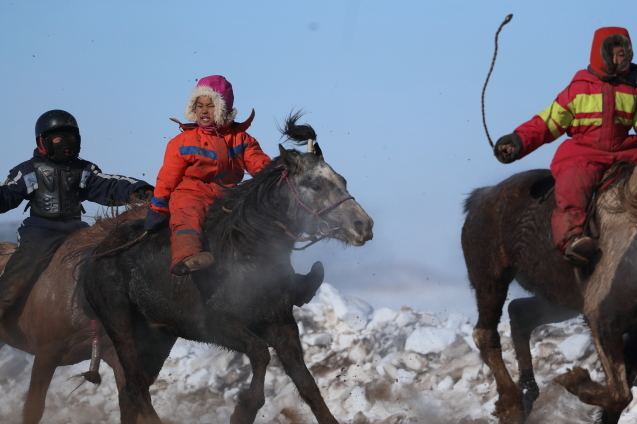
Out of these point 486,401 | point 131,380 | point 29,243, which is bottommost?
point 486,401

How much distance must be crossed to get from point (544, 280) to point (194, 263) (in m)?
2.64

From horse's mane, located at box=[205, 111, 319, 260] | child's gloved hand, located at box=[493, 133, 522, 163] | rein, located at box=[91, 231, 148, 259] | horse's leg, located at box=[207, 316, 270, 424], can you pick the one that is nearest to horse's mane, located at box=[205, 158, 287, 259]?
horse's mane, located at box=[205, 111, 319, 260]

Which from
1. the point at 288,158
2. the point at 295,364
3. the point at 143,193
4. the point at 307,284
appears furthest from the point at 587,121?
the point at 143,193

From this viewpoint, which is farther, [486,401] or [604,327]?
[486,401]

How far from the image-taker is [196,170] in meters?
7.62

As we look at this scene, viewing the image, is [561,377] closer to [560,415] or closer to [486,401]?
[560,415]

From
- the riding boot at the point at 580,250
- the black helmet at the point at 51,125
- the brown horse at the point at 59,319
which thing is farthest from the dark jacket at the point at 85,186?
the riding boot at the point at 580,250

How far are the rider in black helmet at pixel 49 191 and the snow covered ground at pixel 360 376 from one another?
5.89ft

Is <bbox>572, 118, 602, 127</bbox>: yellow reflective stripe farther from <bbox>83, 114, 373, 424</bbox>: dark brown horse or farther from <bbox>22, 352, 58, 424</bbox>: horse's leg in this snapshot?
<bbox>22, 352, 58, 424</bbox>: horse's leg

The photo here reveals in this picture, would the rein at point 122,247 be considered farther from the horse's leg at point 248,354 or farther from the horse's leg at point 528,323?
the horse's leg at point 528,323

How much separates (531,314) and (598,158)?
1872 millimetres

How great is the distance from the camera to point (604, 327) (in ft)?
21.0

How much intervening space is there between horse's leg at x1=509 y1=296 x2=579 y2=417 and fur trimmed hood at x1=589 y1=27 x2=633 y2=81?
204 cm

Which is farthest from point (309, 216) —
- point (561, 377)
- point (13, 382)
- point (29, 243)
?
point (13, 382)
